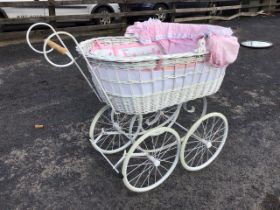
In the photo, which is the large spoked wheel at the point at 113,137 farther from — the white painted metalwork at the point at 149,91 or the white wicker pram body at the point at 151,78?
the white wicker pram body at the point at 151,78

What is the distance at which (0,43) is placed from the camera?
7.25 meters

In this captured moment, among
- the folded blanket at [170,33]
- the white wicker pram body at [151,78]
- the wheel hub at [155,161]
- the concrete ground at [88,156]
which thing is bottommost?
the concrete ground at [88,156]

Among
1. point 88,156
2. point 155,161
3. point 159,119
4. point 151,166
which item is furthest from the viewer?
point 159,119

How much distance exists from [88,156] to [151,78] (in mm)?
1312

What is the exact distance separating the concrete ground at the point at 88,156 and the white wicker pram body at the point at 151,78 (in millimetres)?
833

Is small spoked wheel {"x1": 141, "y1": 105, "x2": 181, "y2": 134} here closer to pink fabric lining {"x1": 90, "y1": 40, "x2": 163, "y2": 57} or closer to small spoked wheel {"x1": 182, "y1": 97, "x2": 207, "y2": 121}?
small spoked wheel {"x1": 182, "y1": 97, "x2": 207, "y2": 121}

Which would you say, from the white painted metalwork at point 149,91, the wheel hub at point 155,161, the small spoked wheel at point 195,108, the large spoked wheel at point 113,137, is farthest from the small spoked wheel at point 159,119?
the wheel hub at point 155,161

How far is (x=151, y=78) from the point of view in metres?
2.65

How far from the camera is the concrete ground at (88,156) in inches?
115

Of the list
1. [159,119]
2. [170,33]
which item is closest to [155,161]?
[159,119]

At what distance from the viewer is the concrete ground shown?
9.57ft

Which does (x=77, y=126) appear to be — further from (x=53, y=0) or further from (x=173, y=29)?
(x=53, y=0)

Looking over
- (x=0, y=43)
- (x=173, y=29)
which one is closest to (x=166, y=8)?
(x=0, y=43)

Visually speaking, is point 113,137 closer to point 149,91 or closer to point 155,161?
point 155,161
